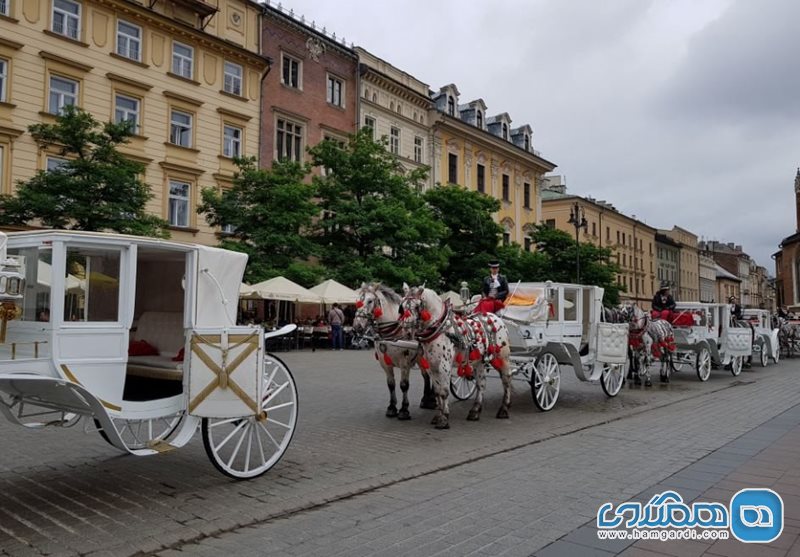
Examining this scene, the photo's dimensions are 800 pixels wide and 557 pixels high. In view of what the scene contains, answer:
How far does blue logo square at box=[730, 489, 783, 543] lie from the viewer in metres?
4.75

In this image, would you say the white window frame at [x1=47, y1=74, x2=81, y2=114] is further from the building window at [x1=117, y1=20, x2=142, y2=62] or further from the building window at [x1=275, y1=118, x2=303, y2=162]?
the building window at [x1=275, y1=118, x2=303, y2=162]

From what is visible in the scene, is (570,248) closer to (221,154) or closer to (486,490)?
(221,154)

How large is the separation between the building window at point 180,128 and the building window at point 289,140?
515 cm

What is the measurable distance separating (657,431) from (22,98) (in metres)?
24.1

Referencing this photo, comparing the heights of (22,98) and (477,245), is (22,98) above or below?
above

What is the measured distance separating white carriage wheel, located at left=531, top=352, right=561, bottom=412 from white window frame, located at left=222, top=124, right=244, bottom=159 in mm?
23142

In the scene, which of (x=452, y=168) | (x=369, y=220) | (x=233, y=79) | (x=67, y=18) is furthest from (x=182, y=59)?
(x=452, y=168)

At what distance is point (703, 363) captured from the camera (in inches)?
648

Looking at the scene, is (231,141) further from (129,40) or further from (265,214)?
(265,214)

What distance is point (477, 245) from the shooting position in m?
37.4

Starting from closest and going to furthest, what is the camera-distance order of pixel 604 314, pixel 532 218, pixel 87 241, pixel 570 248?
pixel 87 241
pixel 604 314
pixel 570 248
pixel 532 218

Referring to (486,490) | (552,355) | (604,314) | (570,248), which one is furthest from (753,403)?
(570,248)

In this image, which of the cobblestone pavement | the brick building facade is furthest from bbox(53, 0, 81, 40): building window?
the cobblestone pavement

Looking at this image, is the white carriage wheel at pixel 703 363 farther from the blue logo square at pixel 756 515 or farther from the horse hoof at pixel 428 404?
the blue logo square at pixel 756 515
